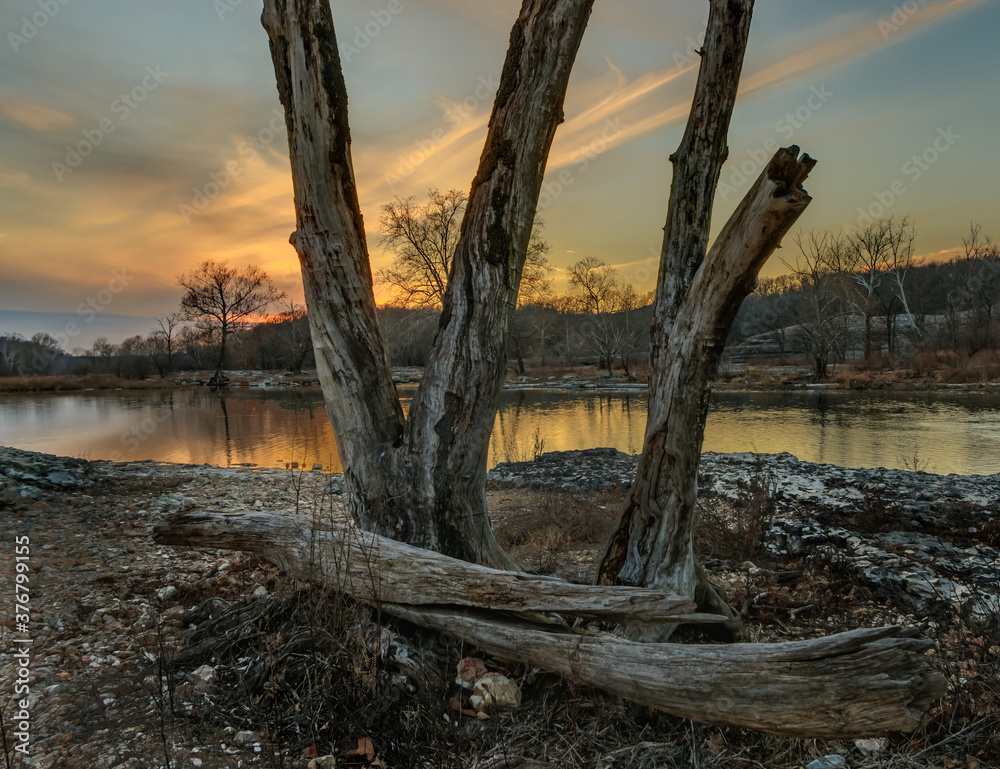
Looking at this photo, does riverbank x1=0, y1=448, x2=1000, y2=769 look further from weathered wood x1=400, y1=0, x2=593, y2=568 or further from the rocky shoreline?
weathered wood x1=400, y1=0, x2=593, y2=568

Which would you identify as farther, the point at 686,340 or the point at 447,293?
the point at 447,293

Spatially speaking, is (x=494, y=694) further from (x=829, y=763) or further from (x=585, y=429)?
(x=585, y=429)

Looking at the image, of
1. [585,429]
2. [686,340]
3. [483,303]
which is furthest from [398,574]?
[585,429]

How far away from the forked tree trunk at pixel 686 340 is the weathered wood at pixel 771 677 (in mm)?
776

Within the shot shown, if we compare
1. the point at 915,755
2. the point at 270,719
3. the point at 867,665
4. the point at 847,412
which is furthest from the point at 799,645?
the point at 847,412

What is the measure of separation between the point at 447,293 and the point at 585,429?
569 inches

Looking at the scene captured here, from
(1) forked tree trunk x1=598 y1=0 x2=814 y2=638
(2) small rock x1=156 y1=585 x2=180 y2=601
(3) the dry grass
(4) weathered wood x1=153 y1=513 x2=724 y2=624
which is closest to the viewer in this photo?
Answer: (4) weathered wood x1=153 y1=513 x2=724 y2=624

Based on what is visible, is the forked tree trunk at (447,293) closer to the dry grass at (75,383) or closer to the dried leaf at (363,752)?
the dried leaf at (363,752)

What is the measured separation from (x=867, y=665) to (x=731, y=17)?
3289 mm

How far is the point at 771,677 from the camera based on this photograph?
2.19 meters

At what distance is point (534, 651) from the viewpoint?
2.70 metres

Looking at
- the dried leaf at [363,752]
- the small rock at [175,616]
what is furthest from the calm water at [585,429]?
the dried leaf at [363,752]

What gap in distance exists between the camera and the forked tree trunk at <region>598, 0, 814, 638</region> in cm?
309

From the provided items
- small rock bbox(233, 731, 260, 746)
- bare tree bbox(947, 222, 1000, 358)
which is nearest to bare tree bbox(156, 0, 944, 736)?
small rock bbox(233, 731, 260, 746)
